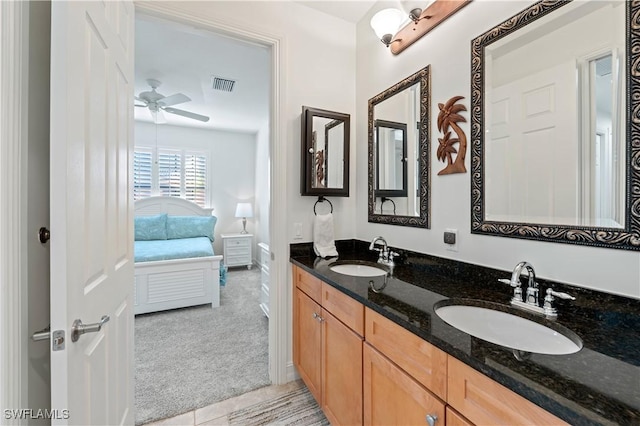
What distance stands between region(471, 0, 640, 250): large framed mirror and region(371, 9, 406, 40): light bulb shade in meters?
0.56

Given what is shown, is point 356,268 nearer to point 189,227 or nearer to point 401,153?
point 401,153

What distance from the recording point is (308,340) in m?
1.71

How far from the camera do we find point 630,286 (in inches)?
34.3

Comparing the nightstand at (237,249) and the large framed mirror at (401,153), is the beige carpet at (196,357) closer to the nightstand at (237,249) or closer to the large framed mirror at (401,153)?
the large framed mirror at (401,153)

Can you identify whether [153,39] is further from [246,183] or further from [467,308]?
[246,183]

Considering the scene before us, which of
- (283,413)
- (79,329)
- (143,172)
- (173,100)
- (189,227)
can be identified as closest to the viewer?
(79,329)

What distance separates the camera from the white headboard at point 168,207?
4.73 metres

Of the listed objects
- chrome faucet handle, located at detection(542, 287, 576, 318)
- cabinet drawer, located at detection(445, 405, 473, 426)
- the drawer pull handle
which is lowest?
the drawer pull handle

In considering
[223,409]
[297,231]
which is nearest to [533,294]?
[297,231]

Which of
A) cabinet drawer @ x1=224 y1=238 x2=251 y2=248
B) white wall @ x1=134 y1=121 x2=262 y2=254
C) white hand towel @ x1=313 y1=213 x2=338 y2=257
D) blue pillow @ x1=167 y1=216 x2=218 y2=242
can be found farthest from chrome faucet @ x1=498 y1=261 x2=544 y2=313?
white wall @ x1=134 y1=121 x2=262 y2=254

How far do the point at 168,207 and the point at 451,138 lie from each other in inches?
193

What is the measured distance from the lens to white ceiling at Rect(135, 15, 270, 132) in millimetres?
2319

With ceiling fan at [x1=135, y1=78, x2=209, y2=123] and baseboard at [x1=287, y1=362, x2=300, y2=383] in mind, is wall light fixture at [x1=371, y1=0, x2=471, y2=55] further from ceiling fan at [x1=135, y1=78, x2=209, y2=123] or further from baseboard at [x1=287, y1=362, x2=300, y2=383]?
ceiling fan at [x1=135, y1=78, x2=209, y2=123]

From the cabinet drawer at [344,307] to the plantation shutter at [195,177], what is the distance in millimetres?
4577
